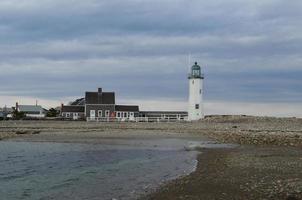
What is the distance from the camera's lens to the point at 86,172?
21672mm

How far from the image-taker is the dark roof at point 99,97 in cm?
9331

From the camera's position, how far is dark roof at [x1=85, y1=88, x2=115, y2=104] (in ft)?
306

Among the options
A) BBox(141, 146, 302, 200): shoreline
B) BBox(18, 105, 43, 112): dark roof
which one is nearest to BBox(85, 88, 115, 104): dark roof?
BBox(18, 105, 43, 112): dark roof

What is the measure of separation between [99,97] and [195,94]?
20558 millimetres

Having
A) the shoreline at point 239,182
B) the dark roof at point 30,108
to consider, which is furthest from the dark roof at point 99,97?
the shoreline at point 239,182

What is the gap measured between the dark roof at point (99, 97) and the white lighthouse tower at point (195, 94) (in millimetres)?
18156

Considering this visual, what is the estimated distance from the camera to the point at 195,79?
8188 centimetres

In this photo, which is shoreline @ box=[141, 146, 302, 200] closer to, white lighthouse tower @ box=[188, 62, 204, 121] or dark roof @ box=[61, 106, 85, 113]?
white lighthouse tower @ box=[188, 62, 204, 121]

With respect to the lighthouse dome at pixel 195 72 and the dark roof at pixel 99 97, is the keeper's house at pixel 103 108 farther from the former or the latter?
the lighthouse dome at pixel 195 72

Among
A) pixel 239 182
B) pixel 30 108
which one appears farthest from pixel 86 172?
pixel 30 108

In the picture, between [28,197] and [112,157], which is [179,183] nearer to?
[28,197]

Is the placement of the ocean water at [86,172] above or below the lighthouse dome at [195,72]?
below

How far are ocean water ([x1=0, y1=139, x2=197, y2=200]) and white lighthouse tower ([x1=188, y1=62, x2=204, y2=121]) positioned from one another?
48.2m

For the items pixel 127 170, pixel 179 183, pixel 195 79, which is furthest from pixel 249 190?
pixel 195 79
